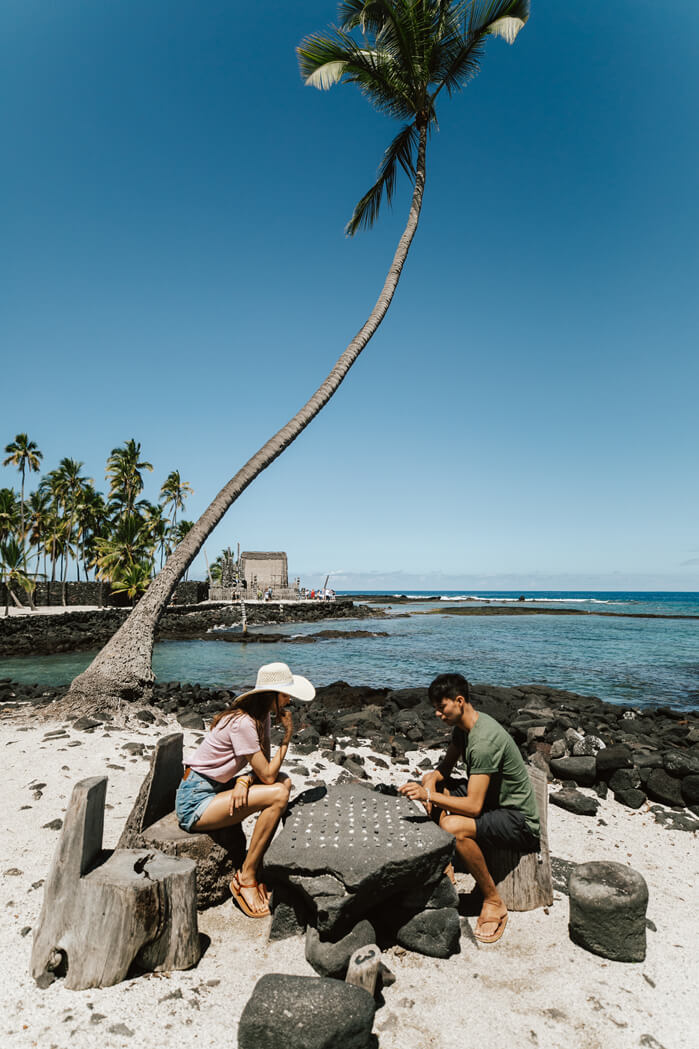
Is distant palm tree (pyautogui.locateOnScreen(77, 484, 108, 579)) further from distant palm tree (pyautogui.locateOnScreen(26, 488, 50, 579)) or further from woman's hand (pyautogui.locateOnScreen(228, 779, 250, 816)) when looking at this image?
woman's hand (pyautogui.locateOnScreen(228, 779, 250, 816))

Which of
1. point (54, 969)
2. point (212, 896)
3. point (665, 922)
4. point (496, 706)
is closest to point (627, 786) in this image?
point (665, 922)

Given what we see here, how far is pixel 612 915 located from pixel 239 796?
264cm

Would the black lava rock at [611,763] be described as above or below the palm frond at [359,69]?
below

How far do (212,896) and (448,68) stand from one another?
14.4m

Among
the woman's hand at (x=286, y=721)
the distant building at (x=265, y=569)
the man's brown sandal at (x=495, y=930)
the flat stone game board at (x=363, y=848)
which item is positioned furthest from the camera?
the distant building at (x=265, y=569)

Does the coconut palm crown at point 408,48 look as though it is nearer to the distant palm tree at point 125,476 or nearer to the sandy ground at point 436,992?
the sandy ground at point 436,992

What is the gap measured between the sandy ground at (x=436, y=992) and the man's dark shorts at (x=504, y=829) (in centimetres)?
61

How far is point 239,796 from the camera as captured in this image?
388 centimetres

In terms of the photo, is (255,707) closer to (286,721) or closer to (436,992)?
(286,721)

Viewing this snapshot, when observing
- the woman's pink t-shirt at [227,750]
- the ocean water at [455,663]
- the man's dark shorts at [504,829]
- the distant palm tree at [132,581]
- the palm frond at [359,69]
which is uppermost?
the palm frond at [359,69]

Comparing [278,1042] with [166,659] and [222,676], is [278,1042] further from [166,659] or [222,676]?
[166,659]

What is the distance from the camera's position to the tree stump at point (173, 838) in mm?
3869

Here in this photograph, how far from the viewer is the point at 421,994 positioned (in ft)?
10.8

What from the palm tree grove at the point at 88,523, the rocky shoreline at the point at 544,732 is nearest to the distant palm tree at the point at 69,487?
the palm tree grove at the point at 88,523
